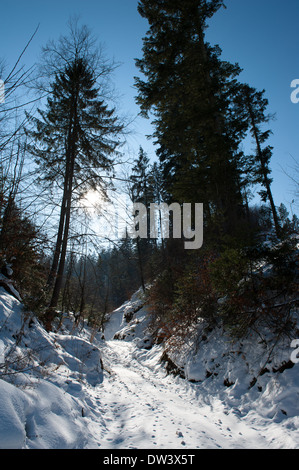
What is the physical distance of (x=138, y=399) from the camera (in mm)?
4480

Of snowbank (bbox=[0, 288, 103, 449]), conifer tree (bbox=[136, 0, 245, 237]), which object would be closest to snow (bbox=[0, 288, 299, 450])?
snowbank (bbox=[0, 288, 103, 449])

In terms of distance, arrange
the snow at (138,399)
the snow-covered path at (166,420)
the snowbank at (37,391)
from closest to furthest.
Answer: the snowbank at (37,391) < the snow at (138,399) < the snow-covered path at (166,420)

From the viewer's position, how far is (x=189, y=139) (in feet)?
28.5

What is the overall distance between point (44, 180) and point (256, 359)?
9117 millimetres

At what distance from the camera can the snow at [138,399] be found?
100 inches

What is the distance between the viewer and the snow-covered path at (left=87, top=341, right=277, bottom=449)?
2.84 m

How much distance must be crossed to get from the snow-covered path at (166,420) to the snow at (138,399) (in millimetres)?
14

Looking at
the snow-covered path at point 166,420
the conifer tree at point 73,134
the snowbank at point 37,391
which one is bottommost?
the snow-covered path at point 166,420
